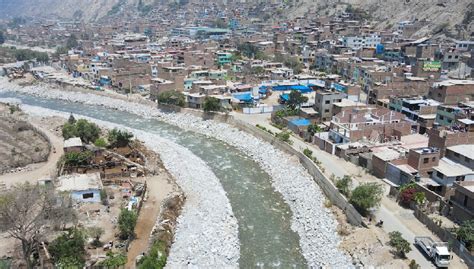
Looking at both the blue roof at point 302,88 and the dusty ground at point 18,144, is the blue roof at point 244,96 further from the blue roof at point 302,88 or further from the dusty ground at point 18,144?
the dusty ground at point 18,144

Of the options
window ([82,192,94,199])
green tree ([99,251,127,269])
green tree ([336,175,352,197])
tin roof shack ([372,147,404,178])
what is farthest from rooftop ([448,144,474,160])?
window ([82,192,94,199])

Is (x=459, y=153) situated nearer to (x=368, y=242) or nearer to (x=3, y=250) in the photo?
(x=368, y=242)

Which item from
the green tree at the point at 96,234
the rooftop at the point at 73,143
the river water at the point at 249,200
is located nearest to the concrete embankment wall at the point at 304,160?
the river water at the point at 249,200

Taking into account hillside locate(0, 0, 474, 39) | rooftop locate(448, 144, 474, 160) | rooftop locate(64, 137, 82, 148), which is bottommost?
rooftop locate(64, 137, 82, 148)

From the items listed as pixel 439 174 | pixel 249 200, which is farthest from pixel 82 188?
pixel 439 174

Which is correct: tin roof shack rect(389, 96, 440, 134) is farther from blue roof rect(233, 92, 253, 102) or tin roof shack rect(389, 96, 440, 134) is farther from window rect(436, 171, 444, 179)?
blue roof rect(233, 92, 253, 102)

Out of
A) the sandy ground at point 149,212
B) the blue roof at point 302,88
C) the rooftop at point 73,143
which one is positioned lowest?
the sandy ground at point 149,212
